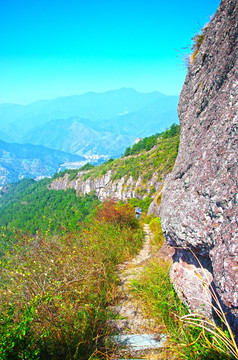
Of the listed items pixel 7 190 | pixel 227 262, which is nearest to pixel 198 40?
pixel 227 262

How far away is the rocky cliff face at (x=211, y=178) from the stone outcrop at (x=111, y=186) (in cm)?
3516

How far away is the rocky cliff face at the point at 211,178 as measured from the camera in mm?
2260

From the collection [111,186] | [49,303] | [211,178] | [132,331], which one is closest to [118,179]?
[111,186]

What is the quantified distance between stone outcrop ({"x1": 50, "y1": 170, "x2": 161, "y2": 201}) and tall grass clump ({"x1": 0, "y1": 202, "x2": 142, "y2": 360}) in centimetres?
3447

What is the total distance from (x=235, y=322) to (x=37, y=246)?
3436 mm

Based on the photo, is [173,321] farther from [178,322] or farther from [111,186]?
[111,186]

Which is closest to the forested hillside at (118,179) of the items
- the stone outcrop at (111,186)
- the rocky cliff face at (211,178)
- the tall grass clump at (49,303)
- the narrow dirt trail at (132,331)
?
the stone outcrop at (111,186)

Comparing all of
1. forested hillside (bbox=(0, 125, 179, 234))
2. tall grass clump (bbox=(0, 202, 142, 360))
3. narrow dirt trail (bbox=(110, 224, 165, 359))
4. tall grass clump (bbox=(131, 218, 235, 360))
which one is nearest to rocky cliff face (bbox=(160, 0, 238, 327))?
tall grass clump (bbox=(131, 218, 235, 360))

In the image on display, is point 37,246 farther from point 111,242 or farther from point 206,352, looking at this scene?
point 206,352

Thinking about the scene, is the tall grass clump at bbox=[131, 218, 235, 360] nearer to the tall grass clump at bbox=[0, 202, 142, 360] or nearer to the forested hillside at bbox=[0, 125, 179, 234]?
the tall grass clump at bbox=[0, 202, 142, 360]

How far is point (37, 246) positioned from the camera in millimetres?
4223

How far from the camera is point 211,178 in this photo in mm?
2805

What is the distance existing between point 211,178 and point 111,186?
238 ft

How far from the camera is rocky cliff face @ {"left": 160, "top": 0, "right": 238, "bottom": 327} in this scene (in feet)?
7.41
